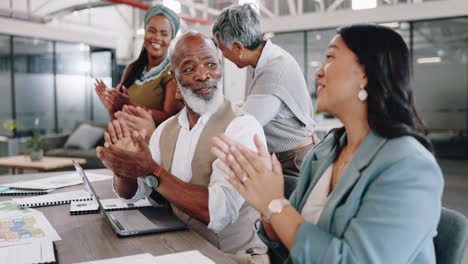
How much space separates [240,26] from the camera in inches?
90.1

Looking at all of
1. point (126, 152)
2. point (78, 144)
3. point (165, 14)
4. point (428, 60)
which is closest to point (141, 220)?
point (126, 152)

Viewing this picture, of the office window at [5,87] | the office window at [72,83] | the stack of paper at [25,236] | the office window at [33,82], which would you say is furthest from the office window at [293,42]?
the stack of paper at [25,236]

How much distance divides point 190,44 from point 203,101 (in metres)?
0.25

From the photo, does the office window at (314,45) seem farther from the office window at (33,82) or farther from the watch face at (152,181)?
the watch face at (152,181)

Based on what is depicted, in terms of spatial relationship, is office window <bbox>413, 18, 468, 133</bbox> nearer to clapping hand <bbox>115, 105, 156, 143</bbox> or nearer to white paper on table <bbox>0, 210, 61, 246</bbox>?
clapping hand <bbox>115, 105, 156, 143</bbox>

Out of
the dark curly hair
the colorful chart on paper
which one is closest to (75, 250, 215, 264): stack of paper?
the colorful chart on paper

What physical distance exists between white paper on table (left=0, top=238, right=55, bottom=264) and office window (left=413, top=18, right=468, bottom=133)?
8121 millimetres

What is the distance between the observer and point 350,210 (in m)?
1.15

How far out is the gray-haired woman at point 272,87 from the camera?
224cm

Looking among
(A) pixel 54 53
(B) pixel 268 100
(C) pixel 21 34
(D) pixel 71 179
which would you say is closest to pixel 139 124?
(B) pixel 268 100

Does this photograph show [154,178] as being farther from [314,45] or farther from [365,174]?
[314,45]

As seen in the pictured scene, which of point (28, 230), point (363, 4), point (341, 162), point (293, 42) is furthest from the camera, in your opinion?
point (293, 42)

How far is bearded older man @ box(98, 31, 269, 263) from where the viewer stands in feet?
5.37

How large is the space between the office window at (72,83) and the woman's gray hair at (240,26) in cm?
886
